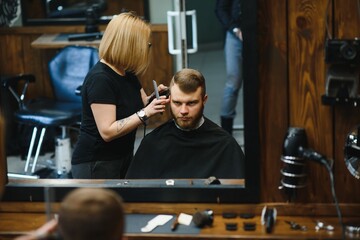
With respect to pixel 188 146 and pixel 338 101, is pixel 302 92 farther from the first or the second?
pixel 188 146

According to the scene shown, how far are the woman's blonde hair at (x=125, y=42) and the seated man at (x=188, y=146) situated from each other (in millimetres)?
393

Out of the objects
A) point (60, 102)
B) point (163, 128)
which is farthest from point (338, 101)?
point (60, 102)

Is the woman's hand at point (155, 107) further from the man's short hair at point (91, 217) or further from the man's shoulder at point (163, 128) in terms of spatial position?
the man's short hair at point (91, 217)

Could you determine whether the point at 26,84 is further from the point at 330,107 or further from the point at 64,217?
the point at 64,217

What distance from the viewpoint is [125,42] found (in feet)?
11.2

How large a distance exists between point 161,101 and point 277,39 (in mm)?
913

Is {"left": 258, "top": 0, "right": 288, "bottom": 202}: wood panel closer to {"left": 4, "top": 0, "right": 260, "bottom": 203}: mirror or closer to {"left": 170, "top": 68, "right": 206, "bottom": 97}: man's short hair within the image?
{"left": 4, "top": 0, "right": 260, "bottom": 203}: mirror

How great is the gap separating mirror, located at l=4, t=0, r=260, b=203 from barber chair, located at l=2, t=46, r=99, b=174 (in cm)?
245

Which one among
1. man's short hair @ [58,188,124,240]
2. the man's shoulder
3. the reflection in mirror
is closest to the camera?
man's short hair @ [58,188,124,240]

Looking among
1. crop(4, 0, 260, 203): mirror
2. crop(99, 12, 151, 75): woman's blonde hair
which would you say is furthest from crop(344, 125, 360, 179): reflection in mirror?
crop(99, 12, 151, 75): woman's blonde hair

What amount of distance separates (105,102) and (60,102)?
244 cm

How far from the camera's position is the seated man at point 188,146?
376 cm

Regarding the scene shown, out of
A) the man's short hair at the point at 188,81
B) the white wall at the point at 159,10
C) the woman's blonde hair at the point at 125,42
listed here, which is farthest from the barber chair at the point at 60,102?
the woman's blonde hair at the point at 125,42

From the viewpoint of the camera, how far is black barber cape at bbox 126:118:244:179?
3744 millimetres
